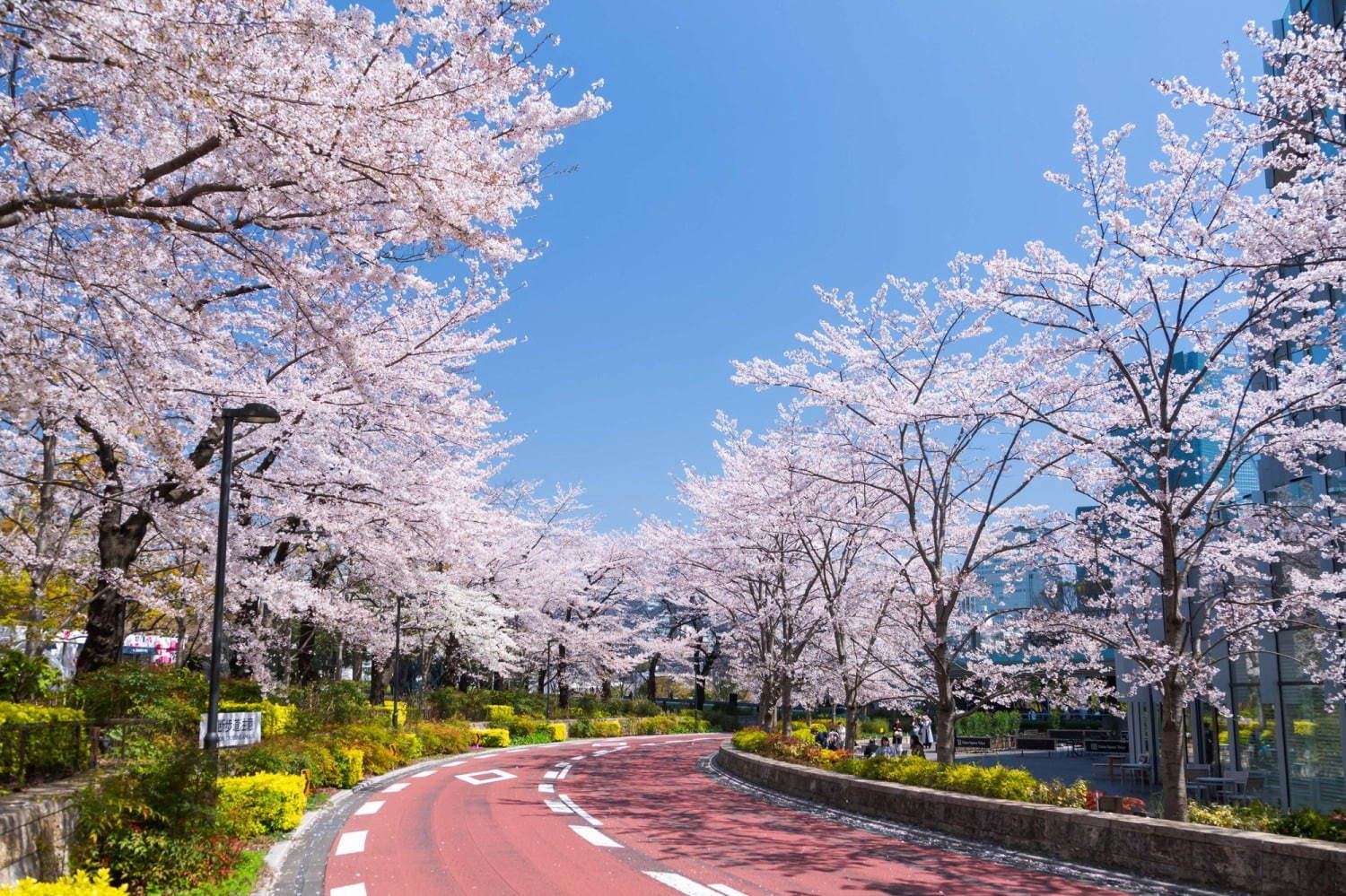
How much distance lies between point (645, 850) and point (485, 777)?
10.6m

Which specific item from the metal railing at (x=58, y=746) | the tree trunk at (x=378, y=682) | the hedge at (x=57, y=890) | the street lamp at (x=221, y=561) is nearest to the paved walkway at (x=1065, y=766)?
the street lamp at (x=221, y=561)

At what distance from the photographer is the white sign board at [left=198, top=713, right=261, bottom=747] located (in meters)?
14.9

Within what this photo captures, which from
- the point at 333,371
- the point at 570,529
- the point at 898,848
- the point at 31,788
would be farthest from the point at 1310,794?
the point at 570,529

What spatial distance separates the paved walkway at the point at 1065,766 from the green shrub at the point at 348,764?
13.9m

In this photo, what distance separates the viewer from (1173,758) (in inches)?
420

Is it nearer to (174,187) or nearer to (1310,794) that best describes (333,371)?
(174,187)

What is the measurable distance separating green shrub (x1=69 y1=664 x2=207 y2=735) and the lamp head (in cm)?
405

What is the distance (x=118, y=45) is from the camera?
4.93 m

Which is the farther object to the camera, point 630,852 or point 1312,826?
point 630,852

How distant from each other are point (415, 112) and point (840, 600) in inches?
635

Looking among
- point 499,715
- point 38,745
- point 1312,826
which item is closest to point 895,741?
point 499,715

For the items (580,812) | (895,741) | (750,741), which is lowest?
(895,741)

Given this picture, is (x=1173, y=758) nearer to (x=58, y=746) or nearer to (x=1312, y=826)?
(x=1312, y=826)

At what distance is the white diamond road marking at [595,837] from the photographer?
38.1 ft
